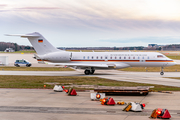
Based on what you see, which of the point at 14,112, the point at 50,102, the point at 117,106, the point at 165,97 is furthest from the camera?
the point at 165,97

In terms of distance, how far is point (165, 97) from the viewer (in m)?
17.4

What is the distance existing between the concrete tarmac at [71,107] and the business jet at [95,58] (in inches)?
762

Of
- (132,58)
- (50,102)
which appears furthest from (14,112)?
(132,58)

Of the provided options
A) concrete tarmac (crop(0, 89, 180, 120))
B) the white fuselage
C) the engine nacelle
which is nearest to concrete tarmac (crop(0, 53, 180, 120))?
concrete tarmac (crop(0, 89, 180, 120))

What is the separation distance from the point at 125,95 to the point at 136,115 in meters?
5.93

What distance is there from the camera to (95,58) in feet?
127

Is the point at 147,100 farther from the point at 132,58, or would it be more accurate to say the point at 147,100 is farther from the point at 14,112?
the point at 132,58

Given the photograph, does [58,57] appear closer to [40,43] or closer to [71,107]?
[40,43]

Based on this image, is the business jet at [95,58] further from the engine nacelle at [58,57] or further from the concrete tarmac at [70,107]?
the concrete tarmac at [70,107]

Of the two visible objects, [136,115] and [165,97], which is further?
[165,97]

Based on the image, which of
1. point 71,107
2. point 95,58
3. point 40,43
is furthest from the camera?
point 40,43

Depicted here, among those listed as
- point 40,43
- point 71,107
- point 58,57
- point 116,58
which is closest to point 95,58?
point 116,58

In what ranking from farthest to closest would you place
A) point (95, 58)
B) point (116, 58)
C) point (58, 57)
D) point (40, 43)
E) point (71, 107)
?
1. point (40, 43)
2. point (58, 57)
3. point (95, 58)
4. point (116, 58)
5. point (71, 107)

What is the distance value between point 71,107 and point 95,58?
2481cm
